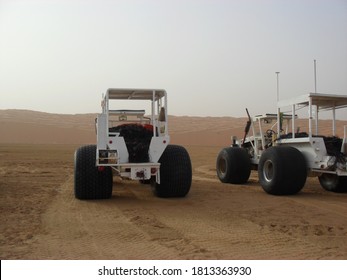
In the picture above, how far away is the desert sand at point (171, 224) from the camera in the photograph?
16.3 ft

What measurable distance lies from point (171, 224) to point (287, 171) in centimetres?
394

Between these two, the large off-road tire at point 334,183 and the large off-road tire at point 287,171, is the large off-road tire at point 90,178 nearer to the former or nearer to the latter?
the large off-road tire at point 287,171

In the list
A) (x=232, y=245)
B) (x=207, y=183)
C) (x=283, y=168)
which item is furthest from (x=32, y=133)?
(x=232, y=245)

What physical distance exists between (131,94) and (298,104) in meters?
4.05

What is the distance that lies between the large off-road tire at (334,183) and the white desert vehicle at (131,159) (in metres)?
4.02

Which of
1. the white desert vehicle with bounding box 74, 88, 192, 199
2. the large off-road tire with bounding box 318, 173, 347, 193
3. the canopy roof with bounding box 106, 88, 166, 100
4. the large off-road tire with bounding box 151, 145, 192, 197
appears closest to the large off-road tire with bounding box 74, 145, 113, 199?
the white desert vehicle with bounding box 74, 88, 192, 199

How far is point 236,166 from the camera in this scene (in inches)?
484

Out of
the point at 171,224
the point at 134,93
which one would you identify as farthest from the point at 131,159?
the point at 171,224

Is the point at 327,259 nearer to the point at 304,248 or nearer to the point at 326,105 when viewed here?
the point at 304,248

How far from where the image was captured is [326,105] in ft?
36.7

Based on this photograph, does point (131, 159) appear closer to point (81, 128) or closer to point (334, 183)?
point (334, 183)

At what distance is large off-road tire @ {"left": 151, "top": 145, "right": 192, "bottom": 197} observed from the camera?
8.90 m

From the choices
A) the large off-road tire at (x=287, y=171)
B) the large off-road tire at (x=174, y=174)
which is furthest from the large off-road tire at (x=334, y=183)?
the large off-road tire at (x=174, y=174)

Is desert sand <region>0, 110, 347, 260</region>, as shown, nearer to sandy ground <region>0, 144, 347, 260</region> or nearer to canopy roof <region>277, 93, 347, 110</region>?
A: sandy ground <region>0, 144, 347, 260</region>
